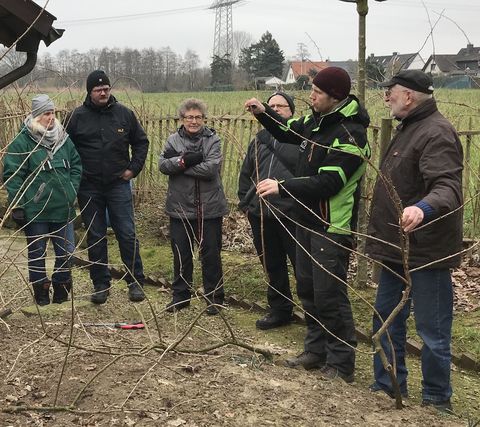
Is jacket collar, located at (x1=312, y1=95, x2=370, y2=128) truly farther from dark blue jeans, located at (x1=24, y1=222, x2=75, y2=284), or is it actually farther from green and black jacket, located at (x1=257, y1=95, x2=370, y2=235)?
dark blue jeans, located at (x1=24, y1=222, x2=75, y2=284)

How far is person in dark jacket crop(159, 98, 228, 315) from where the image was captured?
5.04 m

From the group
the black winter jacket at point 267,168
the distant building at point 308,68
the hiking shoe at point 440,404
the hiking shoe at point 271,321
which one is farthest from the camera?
the distant building at point 308,68

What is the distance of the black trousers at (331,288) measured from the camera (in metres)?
3.72

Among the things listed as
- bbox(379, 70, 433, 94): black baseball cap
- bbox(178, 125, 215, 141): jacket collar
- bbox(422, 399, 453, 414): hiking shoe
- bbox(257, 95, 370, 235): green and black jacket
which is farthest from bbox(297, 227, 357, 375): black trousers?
bbox(178, 125, 215, 141): jacket collar

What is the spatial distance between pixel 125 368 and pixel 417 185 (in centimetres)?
190

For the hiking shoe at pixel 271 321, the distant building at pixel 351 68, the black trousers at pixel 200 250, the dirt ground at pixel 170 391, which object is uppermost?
the distant building at pixel 351 68

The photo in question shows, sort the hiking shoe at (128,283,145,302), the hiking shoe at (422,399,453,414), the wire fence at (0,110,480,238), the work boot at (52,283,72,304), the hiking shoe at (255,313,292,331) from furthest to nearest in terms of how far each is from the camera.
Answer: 1. the wire fence at (0,110,480,238)
2. the hiking shoe at (128,283,145,302)
3. the work boot at (52,283,72,304)
4. the hiking shoe at (255,313,292,331)
5. the hiking shoe at (422,399,453,414)

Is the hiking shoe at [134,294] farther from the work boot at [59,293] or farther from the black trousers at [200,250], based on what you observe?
the work boot at [59,293]

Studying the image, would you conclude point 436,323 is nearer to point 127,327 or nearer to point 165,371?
point 165,371

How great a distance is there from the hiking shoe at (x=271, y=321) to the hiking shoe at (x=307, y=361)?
87cm

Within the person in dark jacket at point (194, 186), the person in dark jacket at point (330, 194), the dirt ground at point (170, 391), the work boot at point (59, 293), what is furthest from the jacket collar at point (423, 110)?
the work boot at point (59, 293)

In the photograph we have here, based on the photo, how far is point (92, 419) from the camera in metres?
2.90

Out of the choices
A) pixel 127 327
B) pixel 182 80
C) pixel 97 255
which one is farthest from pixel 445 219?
pixel 182 80

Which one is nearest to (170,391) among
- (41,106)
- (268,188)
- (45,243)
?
(268,188)
